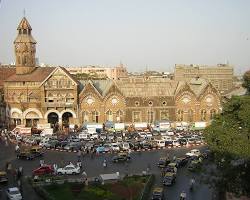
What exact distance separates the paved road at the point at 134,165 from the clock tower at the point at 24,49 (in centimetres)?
2477

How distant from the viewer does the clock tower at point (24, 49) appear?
85562 millimetres

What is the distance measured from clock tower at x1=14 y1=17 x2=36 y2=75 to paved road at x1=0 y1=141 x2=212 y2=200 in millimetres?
24769

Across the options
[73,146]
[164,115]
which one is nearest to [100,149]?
[73,146]

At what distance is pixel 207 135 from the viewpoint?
133ft

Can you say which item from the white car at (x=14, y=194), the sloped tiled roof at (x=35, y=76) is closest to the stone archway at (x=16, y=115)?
the sloped tiled roof at (x=35, y=76)

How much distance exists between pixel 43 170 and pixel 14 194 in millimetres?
9331

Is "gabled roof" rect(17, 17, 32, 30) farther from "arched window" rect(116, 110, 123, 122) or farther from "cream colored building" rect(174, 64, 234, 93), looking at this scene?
"cream colored building" rect(174, 64, 234, 93)

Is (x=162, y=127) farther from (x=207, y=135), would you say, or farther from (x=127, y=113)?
(x=207, y=135)

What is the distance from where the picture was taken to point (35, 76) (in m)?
83.2

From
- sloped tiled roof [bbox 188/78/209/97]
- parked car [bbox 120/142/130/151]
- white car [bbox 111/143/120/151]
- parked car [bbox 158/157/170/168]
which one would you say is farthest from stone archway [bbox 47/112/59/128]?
parked car [bbox 158/157/170/168]

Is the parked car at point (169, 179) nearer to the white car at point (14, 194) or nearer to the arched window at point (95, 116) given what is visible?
the white car at point (14, 194)

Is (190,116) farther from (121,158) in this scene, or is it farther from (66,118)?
(121,158)

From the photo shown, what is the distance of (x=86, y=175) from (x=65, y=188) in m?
6.33

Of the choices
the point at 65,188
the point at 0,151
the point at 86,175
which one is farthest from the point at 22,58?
the point at 65,188
